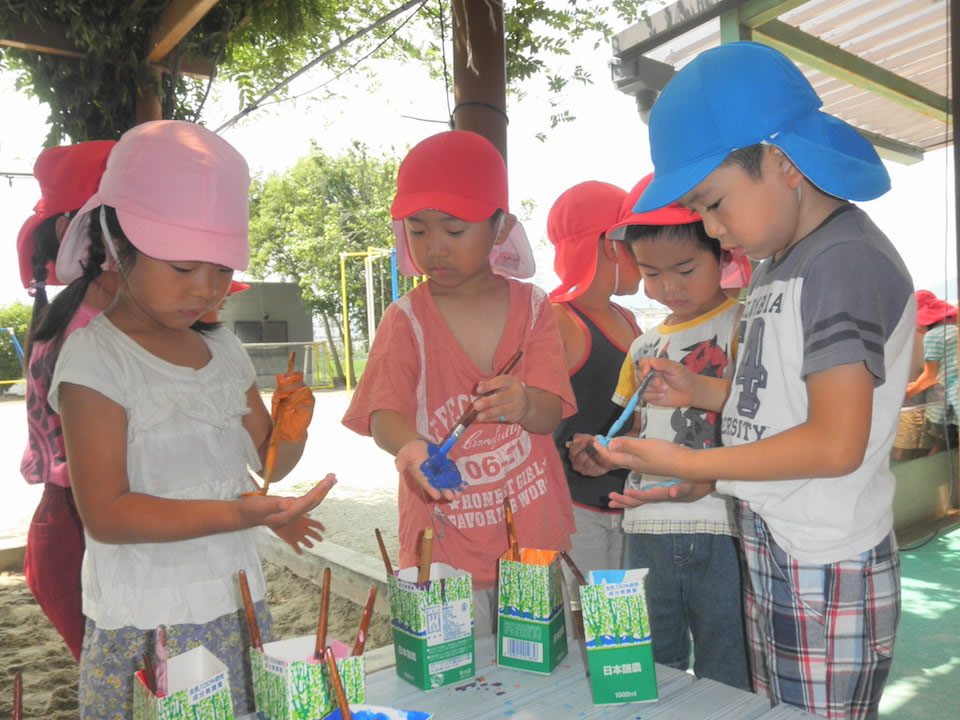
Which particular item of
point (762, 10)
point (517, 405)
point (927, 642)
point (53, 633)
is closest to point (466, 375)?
point (517, 405)

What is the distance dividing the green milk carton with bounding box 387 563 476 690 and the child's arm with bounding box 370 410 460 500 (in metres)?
0.22

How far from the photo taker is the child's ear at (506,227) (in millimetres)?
1741

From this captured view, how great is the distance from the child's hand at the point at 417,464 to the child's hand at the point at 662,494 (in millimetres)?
271

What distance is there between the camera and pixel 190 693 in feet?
A: 2.60

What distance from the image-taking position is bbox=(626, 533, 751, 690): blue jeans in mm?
1515

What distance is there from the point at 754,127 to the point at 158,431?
1.08 meters

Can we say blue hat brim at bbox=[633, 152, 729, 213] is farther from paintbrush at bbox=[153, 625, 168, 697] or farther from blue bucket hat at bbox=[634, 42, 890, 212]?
paintbrush at bbox=[153, 625, 168, 697]

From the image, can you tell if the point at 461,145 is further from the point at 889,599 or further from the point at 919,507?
the point at 919,507

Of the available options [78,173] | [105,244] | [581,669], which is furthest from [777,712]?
[78,173]

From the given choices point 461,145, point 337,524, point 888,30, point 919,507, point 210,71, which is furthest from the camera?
point 337,524

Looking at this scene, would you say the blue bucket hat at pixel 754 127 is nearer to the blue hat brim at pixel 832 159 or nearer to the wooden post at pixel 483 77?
the blue hat brim at pixel 832 159

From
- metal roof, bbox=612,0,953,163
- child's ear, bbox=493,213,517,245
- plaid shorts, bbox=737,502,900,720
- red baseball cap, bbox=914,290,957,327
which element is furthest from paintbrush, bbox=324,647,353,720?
red baseball cap, bbox=914,290,957,327

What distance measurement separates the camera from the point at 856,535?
1.09 metres

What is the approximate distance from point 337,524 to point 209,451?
12.9ft
